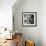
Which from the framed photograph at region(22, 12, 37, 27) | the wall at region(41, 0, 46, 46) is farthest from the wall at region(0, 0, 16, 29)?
the wall at region(41, 0, 46, 46)

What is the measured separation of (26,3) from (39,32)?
1.51 meters

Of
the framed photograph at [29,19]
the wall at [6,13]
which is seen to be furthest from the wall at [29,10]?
the wall at [6,13]

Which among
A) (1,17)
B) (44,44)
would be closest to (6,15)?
(1,17)

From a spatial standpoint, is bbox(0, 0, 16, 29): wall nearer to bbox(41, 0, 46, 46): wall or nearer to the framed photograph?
the framed photograph

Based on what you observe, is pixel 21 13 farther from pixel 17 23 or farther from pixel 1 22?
pixel 1 22

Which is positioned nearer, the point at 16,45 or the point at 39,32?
the point at 16,45

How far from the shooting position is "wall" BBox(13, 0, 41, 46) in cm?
555

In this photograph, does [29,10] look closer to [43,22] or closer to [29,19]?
[29,19]

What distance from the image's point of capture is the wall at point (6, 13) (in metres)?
4.39

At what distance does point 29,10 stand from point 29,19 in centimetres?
42

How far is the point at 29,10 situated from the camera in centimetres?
554

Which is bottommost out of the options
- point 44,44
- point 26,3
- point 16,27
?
point 44,44

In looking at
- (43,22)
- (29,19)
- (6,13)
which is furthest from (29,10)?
(6,13)

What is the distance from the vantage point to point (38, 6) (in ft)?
18.2
